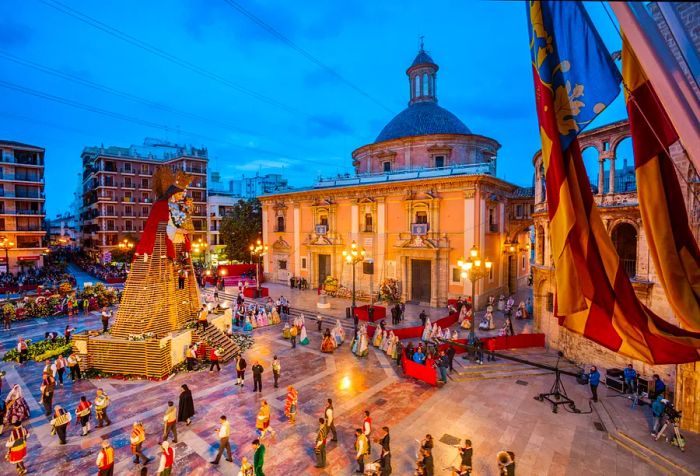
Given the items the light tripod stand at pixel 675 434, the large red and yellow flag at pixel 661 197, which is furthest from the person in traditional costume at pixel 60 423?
the light tripod stand at pixel 675 434

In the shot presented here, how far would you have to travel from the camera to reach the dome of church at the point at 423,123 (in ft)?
101

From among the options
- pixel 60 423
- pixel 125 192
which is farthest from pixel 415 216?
pixel 125 192

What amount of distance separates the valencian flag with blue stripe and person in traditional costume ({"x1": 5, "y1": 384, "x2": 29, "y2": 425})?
13684mm

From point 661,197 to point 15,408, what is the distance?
15.2 meters

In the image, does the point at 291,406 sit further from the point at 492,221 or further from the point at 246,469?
the point at 492,221

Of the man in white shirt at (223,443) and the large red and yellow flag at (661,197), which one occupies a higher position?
the large red and yellow flag at (661,197)

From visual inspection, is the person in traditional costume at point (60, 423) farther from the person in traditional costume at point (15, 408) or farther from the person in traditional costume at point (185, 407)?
the person in traditional costume at point (185, 407)

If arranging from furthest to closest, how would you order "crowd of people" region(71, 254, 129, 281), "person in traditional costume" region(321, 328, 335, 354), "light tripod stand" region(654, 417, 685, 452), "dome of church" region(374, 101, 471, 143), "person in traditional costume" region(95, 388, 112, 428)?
1. "crowd of people" region(71, 254, 129, 281)
2. "dome of church" region(374, 101, 471, 143)
3. "person in traditional costume" region(321, 328, 335, 354)
4. "person in traditional costume" region(95, 388, 112, 428)
5. "light tripod stand" region(654, 417, 685, 452)

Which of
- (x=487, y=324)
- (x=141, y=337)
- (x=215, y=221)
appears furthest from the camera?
(x=215, y=221)

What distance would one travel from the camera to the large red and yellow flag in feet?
12.3

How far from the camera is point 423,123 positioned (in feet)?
103

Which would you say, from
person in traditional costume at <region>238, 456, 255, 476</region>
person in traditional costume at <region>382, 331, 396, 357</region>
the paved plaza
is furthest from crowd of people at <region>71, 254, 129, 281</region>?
person in traditional costume at <region>238, 456, 255, 476</region>

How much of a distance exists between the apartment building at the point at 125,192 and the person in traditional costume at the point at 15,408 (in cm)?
3977

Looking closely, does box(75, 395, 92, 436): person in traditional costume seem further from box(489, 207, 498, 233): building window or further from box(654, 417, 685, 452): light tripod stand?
box(489, 207, 498, 233): building window
